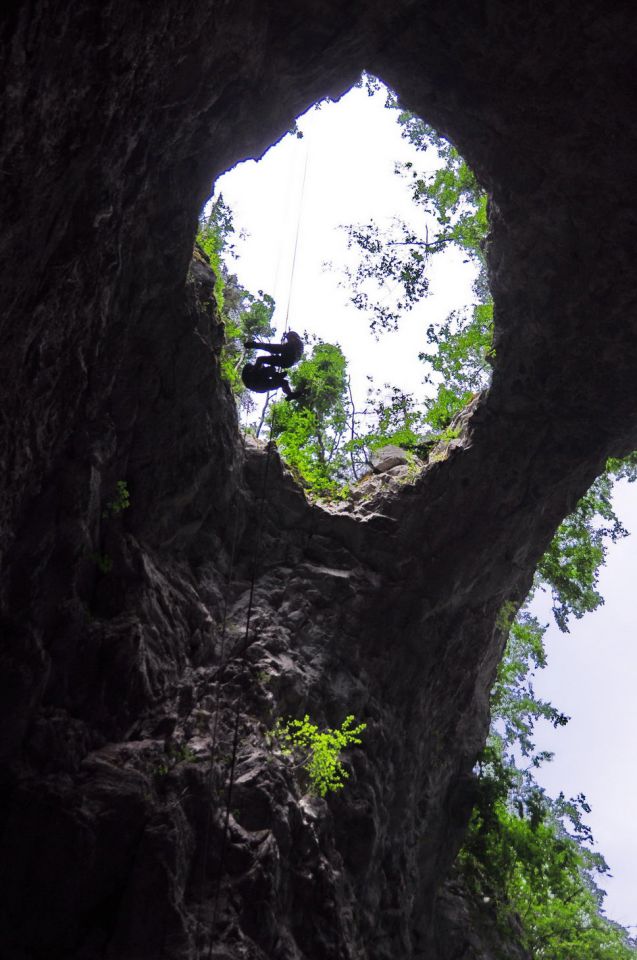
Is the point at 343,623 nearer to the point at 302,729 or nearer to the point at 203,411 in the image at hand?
the point at 302,729

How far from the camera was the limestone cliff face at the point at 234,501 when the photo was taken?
237 inches

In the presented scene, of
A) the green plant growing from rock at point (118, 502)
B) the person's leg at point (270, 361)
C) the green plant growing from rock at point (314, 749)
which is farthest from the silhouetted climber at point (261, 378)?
the green plant growing from rock at point (314, 749)

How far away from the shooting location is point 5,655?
6.43 m

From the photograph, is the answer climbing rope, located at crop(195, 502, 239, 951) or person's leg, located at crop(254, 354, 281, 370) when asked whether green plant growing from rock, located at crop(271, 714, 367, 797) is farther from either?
person's leg, located at crop(254, 354, 281, 370)

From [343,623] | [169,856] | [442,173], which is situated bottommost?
[169,856]

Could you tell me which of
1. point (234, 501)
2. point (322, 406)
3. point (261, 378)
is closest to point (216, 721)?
point (234, 501)

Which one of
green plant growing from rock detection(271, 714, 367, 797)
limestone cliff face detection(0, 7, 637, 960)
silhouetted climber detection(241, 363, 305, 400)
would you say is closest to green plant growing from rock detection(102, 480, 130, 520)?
limestone cliff face detection(0, 7, 637, 960)

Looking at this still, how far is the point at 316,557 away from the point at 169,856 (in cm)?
487

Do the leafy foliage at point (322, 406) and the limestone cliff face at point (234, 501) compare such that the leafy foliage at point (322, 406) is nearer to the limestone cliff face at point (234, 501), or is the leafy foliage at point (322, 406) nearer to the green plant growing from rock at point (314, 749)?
the limestone cliff face at point (234, 501)

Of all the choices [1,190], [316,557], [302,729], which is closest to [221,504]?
[316,557]

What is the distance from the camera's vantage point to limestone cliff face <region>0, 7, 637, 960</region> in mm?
6027

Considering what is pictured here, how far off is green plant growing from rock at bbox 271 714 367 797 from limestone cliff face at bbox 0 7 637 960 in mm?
246

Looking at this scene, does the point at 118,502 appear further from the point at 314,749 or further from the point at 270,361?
the point at 314,749

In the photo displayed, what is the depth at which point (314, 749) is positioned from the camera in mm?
8844
